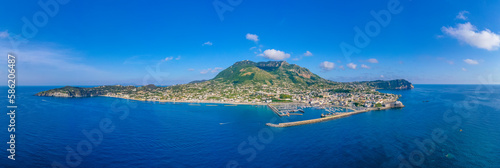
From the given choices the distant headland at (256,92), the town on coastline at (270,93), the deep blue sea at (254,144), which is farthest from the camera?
the distant headland at (256,92)

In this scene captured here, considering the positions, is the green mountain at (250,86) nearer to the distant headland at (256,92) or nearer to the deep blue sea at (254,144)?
the distant headland at (256,92)

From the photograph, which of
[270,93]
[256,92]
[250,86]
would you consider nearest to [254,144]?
[270,93]

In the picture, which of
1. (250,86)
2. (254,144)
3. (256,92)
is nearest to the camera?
(254,144)

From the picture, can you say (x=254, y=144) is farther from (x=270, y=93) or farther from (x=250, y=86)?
(x=250, y=86)

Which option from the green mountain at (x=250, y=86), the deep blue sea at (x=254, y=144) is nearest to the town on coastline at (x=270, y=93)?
the green mountain at (x=250, y=86)

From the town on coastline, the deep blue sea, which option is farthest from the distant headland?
the deep blue sea

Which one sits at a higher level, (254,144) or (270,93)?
(270,93)

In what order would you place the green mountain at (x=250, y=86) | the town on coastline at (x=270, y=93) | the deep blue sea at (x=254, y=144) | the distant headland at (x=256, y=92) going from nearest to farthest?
the deep blue sea at (x=254, y=144)
the town on coastline at (x=270, y=93)
the distant headland at (x=256, y=92)
the green mountain at (x=250, y=86)

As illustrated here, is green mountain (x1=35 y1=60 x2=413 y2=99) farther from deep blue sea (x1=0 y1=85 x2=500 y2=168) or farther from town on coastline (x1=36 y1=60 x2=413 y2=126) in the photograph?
deep blue sea (x1=0 y1=85 x2=500 y2=168)

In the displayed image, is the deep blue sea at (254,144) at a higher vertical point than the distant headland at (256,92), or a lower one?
lower

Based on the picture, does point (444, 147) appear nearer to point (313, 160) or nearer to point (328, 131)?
point (328, 131)

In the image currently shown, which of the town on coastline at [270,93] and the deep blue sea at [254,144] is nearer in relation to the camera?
the deep blue sea at [254,144]

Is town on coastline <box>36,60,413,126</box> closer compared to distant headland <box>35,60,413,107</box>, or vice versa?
town on coastline <box>36,60,413,126</box>
